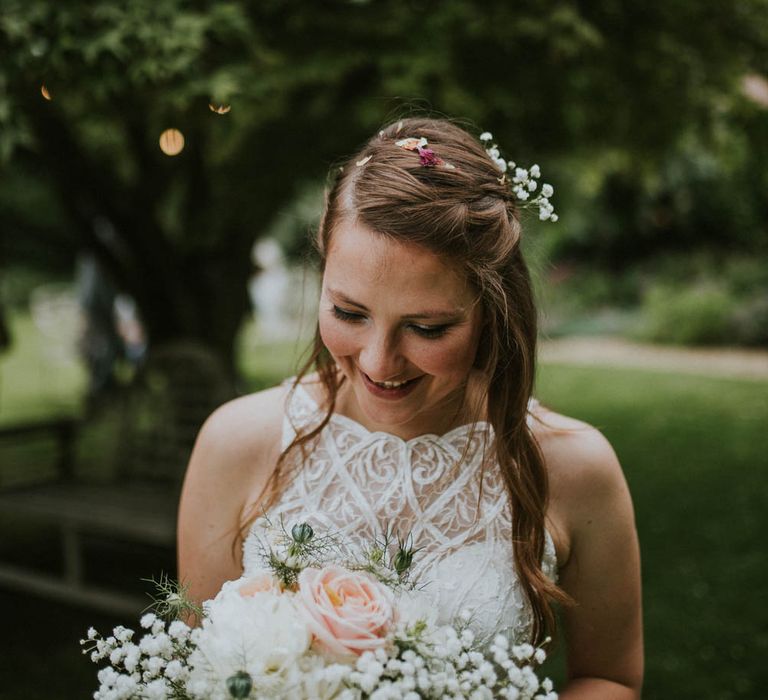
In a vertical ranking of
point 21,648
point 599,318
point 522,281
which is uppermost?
point 522,281

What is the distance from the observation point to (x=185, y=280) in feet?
25.1

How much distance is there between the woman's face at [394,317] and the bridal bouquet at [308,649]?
1.32ft

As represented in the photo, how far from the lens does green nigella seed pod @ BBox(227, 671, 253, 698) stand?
134 cm

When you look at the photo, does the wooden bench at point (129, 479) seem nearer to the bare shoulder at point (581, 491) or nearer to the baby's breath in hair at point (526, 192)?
the bare shoulder at point (581, 491)

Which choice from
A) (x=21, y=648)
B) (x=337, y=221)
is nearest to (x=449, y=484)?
(x=337, y=221)

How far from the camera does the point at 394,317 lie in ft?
5.78

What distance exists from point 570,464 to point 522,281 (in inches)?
18.5

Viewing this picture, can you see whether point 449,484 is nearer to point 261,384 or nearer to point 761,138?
point 761,138

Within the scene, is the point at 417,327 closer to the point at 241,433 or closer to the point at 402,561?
the point at 402,561

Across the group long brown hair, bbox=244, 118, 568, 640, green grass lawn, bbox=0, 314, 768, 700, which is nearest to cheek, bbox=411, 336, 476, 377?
long brown hair, bbox=244, 118, 568, 640

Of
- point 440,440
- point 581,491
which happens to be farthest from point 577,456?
point 440,440

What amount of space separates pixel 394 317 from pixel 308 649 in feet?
2.14

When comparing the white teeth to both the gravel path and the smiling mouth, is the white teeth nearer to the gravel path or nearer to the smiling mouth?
the smiling mouth

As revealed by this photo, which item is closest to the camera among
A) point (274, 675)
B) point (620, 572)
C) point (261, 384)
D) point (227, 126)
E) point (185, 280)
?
point (274, 675)
